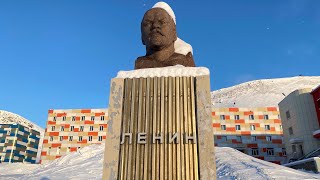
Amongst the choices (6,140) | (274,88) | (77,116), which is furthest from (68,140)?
(274,88)

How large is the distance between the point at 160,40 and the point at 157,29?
12.8 inches

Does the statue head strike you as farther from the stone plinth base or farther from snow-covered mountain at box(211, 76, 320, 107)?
snow-covered mountain at box(211, 76, 320, 107)

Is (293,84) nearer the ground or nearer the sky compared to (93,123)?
nearer the sky

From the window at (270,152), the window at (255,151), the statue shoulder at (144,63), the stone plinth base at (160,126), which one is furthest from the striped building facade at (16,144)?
the stone plinth base at (160,126)

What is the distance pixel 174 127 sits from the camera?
6.28m

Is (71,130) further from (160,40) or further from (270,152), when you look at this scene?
(160,40)

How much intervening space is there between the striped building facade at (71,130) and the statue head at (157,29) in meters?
38.7

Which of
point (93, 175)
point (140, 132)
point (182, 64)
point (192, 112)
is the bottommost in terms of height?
point (93, 175)

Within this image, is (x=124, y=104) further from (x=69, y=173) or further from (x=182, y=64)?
(x=69, y=173)

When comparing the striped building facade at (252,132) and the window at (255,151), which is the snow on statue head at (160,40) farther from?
the window at (255,151)

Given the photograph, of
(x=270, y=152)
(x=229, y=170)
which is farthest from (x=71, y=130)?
(x=229, y=170)

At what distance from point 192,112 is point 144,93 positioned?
130cm

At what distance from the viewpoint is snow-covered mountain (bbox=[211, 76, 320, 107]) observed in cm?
11331

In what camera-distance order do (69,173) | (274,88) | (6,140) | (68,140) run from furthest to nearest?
(274,88), (6,140), (68,140), (69,173)
